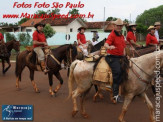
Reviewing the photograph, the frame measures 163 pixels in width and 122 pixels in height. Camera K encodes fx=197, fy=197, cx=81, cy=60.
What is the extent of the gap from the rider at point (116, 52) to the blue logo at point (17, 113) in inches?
96.2

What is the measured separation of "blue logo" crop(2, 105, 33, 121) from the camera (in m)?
5.31

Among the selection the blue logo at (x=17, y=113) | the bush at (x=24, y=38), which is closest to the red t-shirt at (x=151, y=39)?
the blue logo at (x=17, y=113)

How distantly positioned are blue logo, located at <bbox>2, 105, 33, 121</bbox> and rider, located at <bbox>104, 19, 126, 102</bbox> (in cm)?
244

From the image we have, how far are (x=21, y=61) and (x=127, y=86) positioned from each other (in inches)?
221

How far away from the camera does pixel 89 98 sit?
7.23 metres

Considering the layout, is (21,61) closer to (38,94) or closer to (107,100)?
(38,94)

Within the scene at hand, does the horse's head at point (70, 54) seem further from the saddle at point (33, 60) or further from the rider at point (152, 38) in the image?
the rider at point (152, 38)

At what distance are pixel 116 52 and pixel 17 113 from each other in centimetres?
318

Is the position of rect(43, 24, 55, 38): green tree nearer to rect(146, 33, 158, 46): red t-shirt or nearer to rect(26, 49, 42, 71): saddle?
rect(26, 49, 42, 71): saddle

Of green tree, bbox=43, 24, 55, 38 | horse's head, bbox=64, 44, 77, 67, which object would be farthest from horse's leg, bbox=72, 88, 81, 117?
green tree, bbox=43, 24, 55, 38

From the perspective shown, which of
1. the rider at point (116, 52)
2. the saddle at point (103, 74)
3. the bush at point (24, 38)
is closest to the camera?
the rider at point (116, 52)

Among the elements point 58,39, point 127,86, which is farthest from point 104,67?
point 58,39

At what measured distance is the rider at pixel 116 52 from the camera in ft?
15.6

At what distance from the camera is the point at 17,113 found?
5453 millimetres
